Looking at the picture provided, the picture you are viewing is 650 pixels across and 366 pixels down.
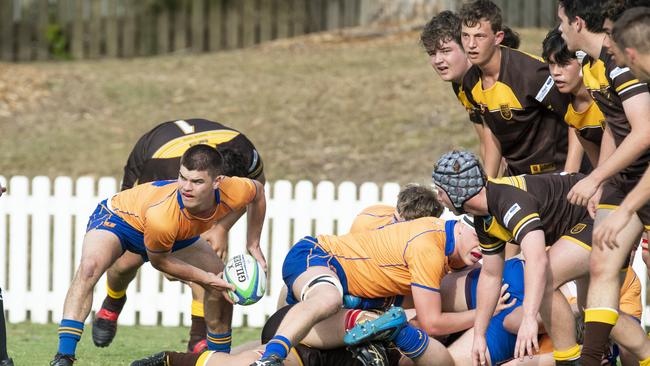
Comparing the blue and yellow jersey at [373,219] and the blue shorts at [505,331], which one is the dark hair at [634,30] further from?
the blue and yellow jersey at [373,219]

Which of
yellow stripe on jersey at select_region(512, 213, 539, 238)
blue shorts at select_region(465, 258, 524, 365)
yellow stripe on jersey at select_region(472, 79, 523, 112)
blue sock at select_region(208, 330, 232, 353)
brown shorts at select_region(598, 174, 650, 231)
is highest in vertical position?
yellow stripe on jersey at select_region(472, 79, 523, 112)

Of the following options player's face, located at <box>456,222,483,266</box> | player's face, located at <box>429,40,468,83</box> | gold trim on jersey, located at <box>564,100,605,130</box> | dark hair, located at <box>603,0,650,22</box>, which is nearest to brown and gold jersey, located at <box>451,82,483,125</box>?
player's face, located at <box>429,40,468,83</box>

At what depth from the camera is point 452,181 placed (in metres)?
6.14

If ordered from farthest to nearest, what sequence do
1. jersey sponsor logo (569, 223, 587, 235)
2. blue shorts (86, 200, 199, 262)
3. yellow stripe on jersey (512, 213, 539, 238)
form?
blue shorts (86, 200, 199, 262) < jersey sponsor logo (569, 223, 587, 235) < yellow stripe on jersey (512, 213, 539, 238)

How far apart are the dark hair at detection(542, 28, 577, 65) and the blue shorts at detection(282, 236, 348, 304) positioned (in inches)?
73.2

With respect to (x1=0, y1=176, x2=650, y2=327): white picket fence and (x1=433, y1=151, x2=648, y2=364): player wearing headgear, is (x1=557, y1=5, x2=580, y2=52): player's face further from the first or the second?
(x1=0, y1=176, x2=650, y2=327): white picket fence

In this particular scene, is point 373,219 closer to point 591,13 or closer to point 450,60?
point 450,60

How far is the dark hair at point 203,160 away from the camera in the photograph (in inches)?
274

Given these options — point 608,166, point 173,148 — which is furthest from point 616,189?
point 173,148

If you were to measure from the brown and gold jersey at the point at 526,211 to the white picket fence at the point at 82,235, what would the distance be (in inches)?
169

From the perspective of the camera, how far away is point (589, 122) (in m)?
7.04

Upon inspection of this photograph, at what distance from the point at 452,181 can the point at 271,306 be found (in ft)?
→ 16.2

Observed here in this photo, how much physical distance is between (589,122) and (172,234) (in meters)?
2.72

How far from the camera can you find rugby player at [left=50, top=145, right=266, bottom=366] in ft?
22.9
